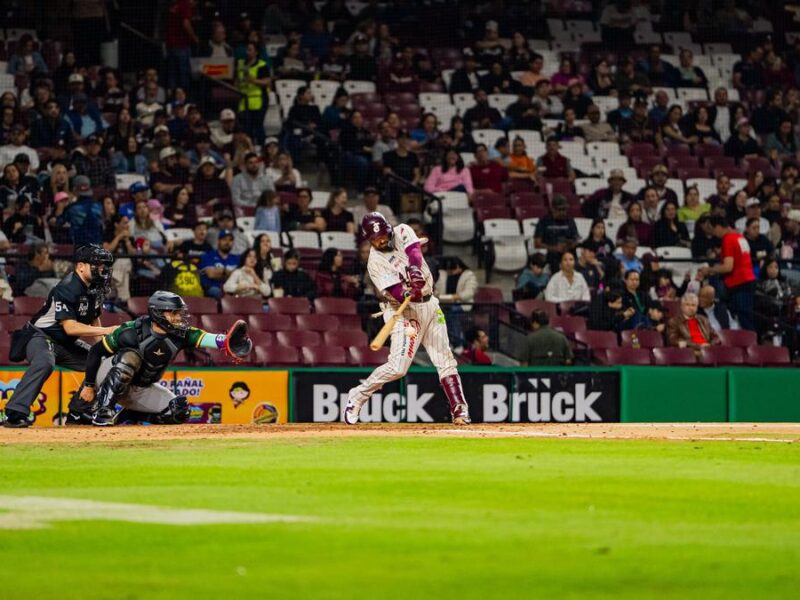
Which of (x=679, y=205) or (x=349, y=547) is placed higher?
(x=679, y=205)

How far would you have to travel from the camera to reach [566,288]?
22.2 meters

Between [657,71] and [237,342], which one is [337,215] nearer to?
[237,342]

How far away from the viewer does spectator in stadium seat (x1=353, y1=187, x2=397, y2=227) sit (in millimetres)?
23062

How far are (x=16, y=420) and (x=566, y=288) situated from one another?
9213 millimetres

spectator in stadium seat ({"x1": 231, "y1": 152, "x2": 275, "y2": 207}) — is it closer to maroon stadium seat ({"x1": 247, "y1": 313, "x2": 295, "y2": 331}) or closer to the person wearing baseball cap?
maroon stadium seat ({"x1": 247, "y1": 313, "x2": 295, "y2": 331})

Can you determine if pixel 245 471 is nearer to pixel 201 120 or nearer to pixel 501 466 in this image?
pixel 501 466

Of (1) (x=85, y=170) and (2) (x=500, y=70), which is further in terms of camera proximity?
(2) (x=500, y=70)

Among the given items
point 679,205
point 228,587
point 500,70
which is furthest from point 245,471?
point 500,70

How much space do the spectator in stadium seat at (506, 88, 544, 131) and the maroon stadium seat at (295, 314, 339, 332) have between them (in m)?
7.80

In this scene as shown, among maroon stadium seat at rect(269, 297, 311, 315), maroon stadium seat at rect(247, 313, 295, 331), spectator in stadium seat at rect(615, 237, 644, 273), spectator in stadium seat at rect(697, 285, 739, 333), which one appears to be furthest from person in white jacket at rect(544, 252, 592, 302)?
maroon stadium seat at rect(247, 313, 295, 331)

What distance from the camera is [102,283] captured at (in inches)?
616

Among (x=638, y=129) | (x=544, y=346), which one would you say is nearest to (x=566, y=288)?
(x=544, y=346)

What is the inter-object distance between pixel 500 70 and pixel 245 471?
60.7ft

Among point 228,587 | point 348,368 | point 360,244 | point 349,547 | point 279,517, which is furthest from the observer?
point 360,244
